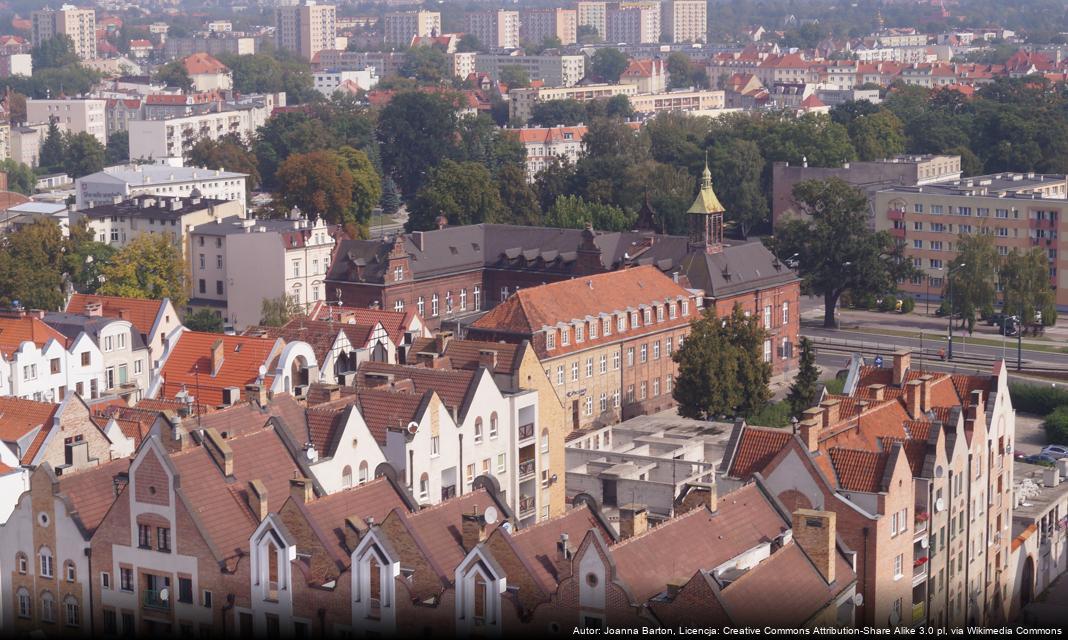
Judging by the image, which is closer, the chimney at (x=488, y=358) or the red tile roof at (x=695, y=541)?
the red tile roof at (x=695, y=541)

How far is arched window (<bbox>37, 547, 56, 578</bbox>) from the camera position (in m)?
45.0

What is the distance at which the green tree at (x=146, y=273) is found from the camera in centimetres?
10144

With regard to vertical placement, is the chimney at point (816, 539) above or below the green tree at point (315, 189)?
below

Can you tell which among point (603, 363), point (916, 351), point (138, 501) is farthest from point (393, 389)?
point (916, 351)

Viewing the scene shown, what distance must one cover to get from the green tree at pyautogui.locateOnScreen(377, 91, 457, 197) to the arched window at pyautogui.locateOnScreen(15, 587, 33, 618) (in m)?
122

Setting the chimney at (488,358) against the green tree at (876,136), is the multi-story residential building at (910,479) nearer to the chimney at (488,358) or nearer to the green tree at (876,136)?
the chimney at (488,358)

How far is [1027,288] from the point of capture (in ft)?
352

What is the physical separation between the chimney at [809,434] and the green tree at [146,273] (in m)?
59.2

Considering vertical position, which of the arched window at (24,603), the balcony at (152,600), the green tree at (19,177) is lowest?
the arched window at (24,603)

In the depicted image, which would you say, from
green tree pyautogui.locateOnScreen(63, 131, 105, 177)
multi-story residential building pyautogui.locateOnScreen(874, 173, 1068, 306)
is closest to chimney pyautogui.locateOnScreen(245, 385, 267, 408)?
multi-story residential building pyautogui.locateOnScreen(874, 173, 1068, 306)

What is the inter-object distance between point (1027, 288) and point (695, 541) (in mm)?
70574

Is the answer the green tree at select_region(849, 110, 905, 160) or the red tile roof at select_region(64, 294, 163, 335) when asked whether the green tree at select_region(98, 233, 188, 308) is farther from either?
the green tree at select_region(849, 110, 905, 160)

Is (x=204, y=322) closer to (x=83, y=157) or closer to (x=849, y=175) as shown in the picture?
(x=849, y=175)

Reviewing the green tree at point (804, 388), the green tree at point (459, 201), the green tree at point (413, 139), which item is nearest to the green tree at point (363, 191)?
the green tree at point (459, 201)
